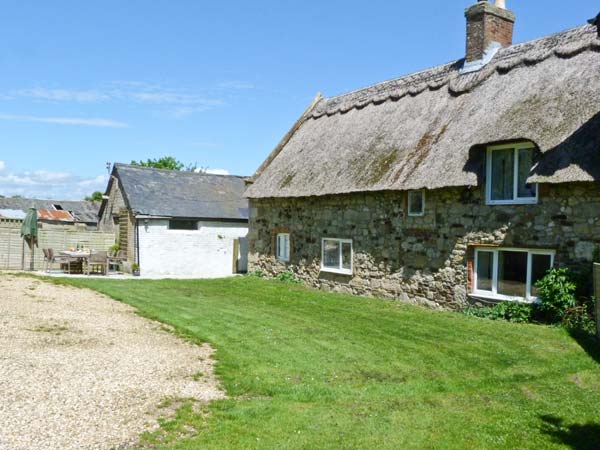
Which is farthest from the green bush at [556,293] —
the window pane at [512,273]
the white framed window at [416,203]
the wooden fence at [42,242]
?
the wooden fence at [42,242]

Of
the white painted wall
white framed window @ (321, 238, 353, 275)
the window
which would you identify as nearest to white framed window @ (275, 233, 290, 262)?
white framed window @ (321, 238, 353, 275)

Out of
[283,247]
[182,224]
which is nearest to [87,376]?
[283,247]

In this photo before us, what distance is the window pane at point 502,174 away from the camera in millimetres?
13180

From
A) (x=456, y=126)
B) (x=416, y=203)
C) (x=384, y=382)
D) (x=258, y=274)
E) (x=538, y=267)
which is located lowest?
(x=258, y=274)

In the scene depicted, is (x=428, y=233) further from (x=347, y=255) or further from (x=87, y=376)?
(x=87, y=376)

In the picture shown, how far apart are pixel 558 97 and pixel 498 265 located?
4094 millimetres

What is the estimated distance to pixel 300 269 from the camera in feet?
63.8

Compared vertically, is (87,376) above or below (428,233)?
below

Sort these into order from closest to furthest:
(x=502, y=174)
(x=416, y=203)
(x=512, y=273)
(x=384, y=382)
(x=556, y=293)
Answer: (x=384, y=382)
(x=556, y=293)
(x=512, y=273)
(x=502, y=174)
(x=416, y=203)

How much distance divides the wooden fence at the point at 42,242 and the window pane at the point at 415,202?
51.0 ft

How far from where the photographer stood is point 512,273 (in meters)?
13.1

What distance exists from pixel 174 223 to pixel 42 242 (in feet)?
18.5

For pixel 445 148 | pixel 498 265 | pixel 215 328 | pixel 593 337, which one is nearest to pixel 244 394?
pixel 215 328

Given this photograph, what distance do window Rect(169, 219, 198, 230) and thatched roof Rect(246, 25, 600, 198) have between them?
17.7 ft
